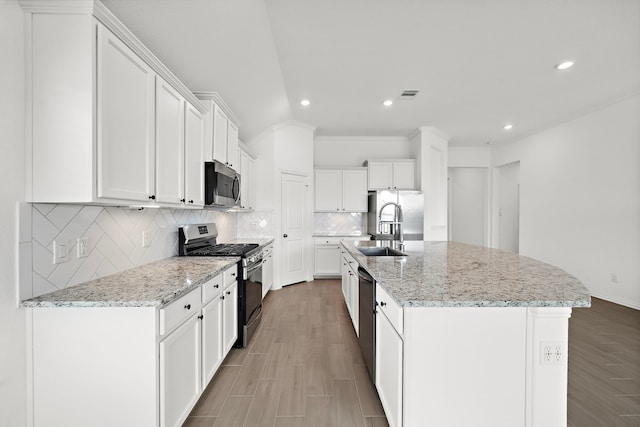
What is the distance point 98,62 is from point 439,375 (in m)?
2.17

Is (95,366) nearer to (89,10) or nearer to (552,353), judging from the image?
(89,10)

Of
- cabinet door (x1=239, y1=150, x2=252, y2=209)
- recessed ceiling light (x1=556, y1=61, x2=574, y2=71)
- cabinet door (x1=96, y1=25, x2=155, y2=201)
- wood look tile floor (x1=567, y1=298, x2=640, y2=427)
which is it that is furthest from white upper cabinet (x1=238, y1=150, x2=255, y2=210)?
recessed ceiling light (x1=556, y1=61, x2=574, y2=71)

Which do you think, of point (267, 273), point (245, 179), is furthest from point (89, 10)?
point (267, 273)

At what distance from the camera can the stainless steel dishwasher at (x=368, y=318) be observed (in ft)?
6.20

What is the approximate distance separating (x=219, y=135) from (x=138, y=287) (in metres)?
1.81

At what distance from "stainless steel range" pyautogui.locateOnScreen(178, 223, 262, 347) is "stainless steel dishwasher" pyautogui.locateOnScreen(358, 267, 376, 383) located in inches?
43.3

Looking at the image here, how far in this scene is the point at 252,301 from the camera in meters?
2.83

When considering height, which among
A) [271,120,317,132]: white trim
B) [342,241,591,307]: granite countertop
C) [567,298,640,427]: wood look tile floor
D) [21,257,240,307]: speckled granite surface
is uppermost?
[271,120,317,132]: white trim

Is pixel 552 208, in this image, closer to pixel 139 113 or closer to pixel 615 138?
pixel 615 138

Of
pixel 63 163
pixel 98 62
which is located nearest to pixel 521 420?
pixel 63 163

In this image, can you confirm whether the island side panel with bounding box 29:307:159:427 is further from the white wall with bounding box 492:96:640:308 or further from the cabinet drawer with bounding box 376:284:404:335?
the white wall with bounding box 492:96:640:308

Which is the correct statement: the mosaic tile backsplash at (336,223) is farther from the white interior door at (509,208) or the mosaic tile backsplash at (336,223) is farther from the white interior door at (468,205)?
the white interior door at (509,208)

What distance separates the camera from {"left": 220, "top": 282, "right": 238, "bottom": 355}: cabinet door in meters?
2.23

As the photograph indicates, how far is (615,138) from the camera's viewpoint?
389cm
